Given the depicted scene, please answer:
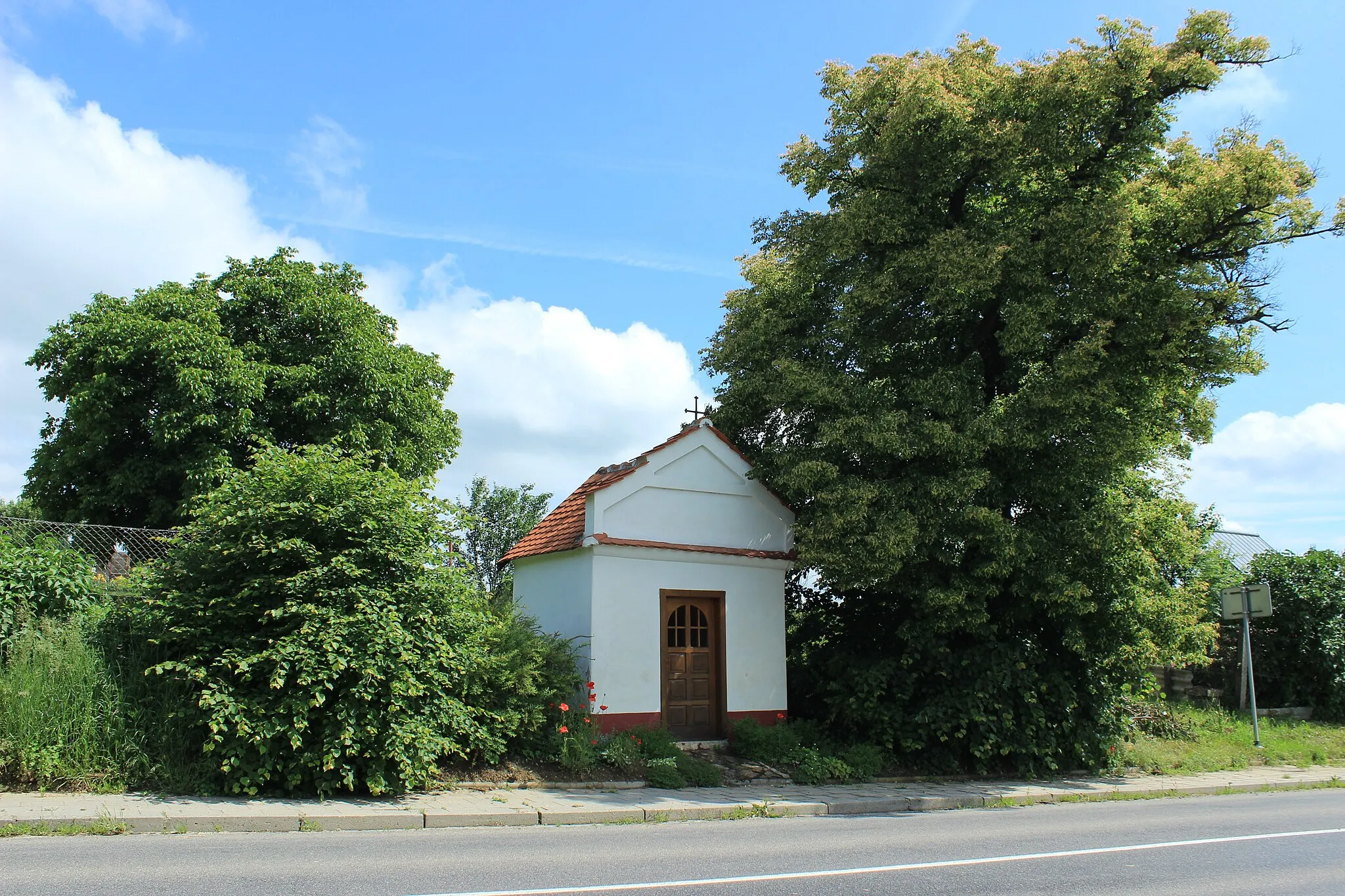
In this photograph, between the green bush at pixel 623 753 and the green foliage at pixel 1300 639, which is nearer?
the green bush at pixel 623 753

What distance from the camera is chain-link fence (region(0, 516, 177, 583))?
10.8 m

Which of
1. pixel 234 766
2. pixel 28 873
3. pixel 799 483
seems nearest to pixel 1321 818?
pixel 799 483

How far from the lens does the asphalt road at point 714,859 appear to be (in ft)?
20.9

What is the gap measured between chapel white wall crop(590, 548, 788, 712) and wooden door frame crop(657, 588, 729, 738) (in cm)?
5

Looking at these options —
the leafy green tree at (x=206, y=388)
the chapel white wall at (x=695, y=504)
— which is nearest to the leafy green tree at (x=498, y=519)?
the leafy green tree at (x=206, y=388)

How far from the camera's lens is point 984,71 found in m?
13.7

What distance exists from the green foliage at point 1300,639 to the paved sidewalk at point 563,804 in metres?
7.67

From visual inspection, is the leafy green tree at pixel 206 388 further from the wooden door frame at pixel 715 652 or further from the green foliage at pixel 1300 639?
the green foliage at pixel 1300 639

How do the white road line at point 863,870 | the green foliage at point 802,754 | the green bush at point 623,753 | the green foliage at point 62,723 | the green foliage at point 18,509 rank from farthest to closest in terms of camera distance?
1. the green foliage at point 18,509
2. the green foliage at point 802,754
3. the green bush at point 623,753
4. the green foliage at point 62,723
5. the white road line at point 863,870

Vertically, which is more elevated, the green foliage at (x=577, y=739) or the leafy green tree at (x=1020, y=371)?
the leafy green tree at (x=1020, y=371)

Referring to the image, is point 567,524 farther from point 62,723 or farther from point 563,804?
point 62,723

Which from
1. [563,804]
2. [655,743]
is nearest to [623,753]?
[655,743]

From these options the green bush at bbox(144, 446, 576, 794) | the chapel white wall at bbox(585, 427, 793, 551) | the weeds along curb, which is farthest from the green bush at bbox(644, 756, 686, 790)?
the chapel white wall at bbox(585, 427, 793, 551)

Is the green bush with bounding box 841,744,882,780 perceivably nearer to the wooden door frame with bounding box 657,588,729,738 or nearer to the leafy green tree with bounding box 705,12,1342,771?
the leafy green tree with bounding box 705,12,1342,771
